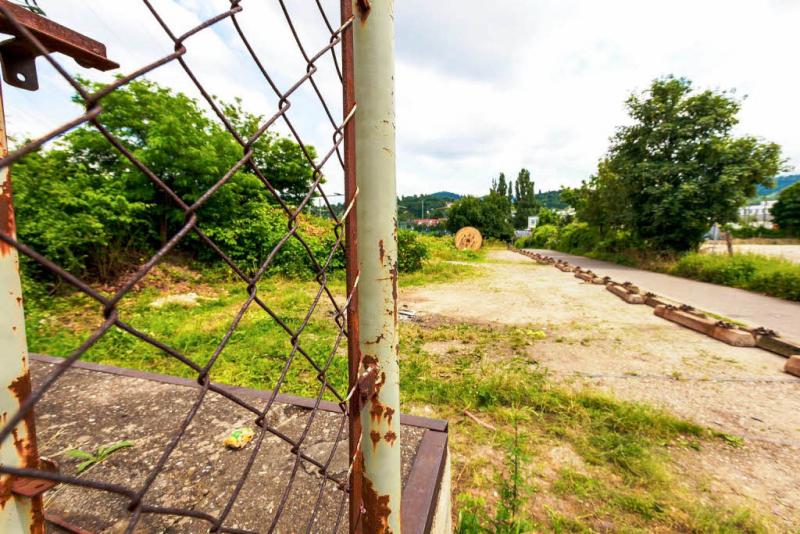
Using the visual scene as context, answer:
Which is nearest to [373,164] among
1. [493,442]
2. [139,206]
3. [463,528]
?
[463,528]

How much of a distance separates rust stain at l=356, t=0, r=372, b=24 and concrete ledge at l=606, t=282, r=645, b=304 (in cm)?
735

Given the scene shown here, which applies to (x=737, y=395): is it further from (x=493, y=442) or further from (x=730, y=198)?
(x=730, y=198)

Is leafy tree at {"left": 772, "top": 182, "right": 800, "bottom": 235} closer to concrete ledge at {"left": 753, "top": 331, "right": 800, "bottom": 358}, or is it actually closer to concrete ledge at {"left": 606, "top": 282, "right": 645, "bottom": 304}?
concrete ledge at {"left": 606, "top": 282, "right": 645, "bottom": 304}

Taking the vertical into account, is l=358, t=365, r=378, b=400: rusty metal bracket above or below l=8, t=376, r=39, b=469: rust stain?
below

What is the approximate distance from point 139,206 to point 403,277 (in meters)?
6.06

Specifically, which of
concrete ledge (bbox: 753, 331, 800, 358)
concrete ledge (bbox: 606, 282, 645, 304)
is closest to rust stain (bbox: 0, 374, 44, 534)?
concrete ledge (bbox: 753, 331, 800, 358)

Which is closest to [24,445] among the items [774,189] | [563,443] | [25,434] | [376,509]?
[25,434]

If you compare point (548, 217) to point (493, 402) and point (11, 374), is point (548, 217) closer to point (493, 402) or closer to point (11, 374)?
point (493, 402)

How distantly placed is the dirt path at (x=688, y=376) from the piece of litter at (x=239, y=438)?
2.58 metres

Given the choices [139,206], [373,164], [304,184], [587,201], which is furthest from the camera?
[587,201]

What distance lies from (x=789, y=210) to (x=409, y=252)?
31.9 m

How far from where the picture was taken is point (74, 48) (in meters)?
0.53

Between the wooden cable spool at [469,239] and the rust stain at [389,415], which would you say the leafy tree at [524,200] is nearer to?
the wooden cable spool at [469,239]

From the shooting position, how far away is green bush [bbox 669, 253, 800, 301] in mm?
6461
